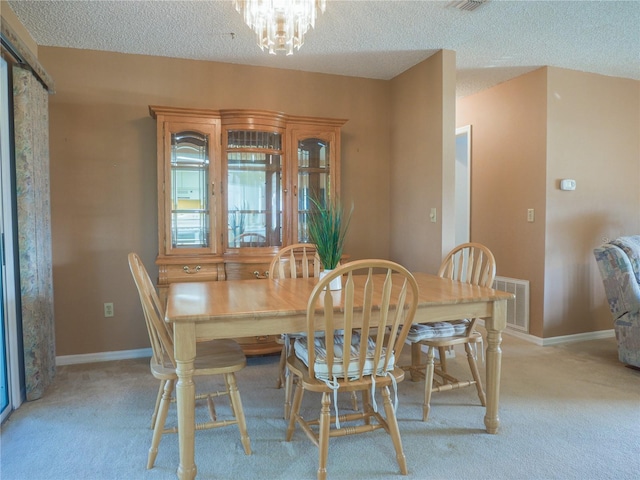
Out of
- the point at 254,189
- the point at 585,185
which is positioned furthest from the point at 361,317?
the point at 585,185

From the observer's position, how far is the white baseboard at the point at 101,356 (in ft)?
10.5

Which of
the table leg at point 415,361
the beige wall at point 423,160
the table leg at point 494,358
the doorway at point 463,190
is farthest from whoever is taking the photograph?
the doorway at point 463,190

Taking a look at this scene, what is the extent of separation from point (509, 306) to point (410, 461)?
255 centimetres

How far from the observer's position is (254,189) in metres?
3.38

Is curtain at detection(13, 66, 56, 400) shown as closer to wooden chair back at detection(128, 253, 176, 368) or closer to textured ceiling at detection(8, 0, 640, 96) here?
textured ceiling at detection(8, 0, 640, 96)

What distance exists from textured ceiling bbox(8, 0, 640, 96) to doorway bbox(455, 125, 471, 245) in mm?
927

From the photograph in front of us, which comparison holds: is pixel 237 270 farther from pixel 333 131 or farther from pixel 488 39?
pixel 488 39

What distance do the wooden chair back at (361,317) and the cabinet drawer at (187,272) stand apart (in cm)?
149

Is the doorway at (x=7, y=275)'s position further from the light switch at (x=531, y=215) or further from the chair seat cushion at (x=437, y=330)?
the light switch at (x=531, y=215)

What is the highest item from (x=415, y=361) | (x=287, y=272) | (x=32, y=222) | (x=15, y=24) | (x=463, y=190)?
(x=15, y=24)

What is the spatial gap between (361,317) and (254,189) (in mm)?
1858

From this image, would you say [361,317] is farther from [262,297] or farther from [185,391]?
[185,391]

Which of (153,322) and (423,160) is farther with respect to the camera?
(423,160)

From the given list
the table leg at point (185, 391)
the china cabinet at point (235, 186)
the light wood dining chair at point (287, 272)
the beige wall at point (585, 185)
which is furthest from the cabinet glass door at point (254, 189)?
the beige wall at point (585, 185)
